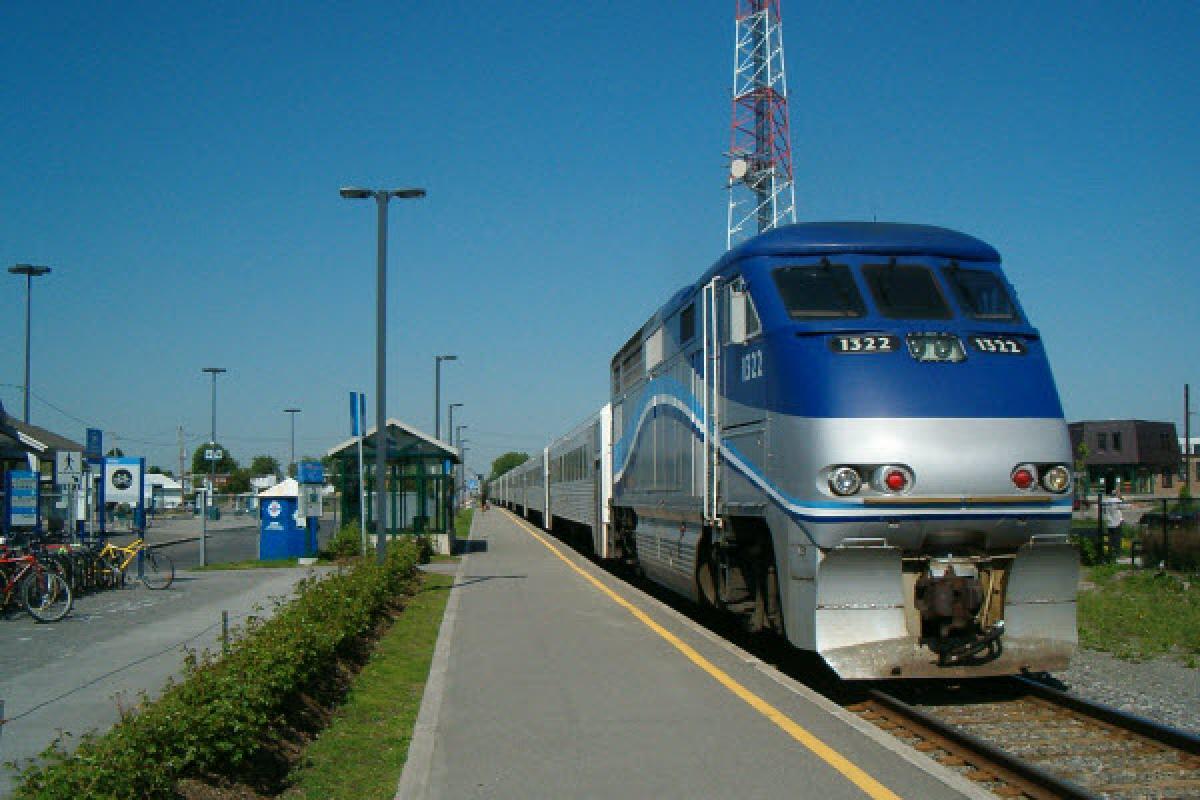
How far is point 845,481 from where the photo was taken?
337 inches

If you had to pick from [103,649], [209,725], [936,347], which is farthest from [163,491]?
[209,725]

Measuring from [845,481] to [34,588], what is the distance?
37.8 feet

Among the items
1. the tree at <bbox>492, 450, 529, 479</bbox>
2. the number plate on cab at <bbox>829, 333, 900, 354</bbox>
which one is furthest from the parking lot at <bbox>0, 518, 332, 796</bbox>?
the tree at <bbox>492, 450, 529, 479</bbox>

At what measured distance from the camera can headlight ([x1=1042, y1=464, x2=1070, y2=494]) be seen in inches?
346

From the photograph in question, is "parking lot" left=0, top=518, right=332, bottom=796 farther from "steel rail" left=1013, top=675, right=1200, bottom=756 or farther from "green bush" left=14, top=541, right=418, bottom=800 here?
"steel rail" left=1013, top=675, right=1200, bottom=756

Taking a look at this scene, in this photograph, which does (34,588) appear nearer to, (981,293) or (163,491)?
(981,293)

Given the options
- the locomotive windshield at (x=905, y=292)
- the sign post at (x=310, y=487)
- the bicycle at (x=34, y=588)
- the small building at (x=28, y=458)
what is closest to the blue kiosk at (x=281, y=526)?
the sign post at (x=310, y=487)

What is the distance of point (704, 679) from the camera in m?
9.91

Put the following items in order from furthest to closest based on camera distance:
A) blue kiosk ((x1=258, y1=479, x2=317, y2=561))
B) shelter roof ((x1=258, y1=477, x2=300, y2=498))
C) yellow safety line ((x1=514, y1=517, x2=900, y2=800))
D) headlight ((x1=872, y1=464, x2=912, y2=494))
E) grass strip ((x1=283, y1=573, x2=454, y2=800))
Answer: blue kiosk ((x1=258, y1=479, x2=317, y2=561)) < shelter roof ((x1=258, y1=477, x2=300, y2=498)) < headlight ((x1=872, y1=464, x2=912, y2=494)) < grass strip ((x1=283, y1=573, x2=454, y2=800)) < yellow safety line ((x1=514, y1=517, x2=900, y2=800))

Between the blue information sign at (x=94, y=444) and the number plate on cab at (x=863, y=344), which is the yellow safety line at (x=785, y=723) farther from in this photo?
the blue information sign at (x=94, y=444)

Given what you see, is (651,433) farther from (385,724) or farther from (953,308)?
(385,724)

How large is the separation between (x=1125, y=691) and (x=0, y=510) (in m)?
18.9

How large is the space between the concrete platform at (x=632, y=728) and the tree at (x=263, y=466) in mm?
123370

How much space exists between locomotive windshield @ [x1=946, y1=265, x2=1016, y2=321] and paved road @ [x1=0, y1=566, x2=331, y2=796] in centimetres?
763
